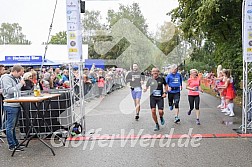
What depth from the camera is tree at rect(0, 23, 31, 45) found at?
9519 cm

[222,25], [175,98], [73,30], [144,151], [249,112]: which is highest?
[222,25]

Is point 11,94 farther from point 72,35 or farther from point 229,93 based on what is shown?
point 229,93

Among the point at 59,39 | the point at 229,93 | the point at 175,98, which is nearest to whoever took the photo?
the point at 175,98

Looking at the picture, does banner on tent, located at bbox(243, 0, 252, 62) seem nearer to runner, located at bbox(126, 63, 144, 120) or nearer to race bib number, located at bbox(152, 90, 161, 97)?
race bib number, located at bbox(152, 90, 161, 97)

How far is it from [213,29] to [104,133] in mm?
10467

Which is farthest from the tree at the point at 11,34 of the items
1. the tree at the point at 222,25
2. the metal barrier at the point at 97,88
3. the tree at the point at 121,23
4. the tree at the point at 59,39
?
the tree at the point at 222,25

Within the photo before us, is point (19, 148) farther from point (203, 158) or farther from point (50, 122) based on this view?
point (203, 158)

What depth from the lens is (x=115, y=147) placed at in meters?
6.44

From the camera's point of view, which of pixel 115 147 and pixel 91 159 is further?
pixel 115 147

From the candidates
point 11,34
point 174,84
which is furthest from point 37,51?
point 11,34

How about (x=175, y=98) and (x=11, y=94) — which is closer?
(x=11, y=94)

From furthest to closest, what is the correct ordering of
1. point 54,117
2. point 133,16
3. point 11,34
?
point 11,34
point 133,16
point 54,117

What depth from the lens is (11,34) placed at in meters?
97.0

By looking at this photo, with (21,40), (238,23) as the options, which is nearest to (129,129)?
(238,23)
